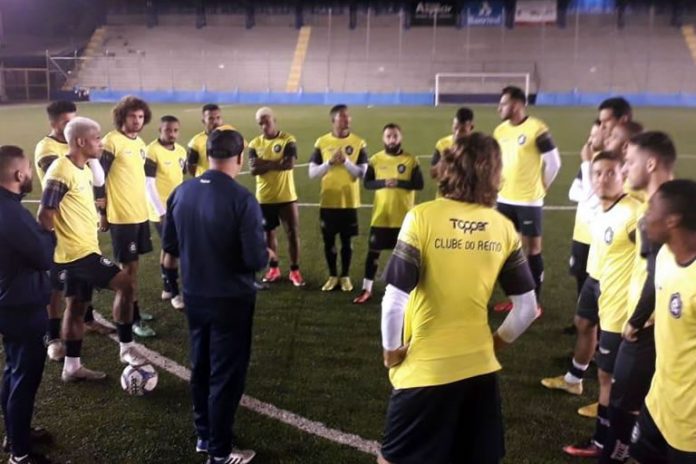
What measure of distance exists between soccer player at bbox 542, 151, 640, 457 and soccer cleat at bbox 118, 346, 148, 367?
12.1 ft

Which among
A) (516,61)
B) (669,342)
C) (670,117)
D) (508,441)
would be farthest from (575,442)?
(516,61)

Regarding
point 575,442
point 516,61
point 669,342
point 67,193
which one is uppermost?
point 516,61

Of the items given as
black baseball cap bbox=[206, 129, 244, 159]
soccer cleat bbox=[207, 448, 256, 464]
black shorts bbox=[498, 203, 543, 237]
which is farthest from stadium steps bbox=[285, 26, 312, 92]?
soccer cleat bbox=[207, 448, 256, 464]

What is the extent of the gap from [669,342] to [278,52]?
155ft

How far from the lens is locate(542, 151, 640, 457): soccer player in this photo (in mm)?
4238

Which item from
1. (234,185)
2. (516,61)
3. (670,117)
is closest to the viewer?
(234,185)

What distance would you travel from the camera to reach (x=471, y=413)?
3.11 meters

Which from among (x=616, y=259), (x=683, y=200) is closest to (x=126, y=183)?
(x=616, y=259)

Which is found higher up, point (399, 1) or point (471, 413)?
point (399, 1)

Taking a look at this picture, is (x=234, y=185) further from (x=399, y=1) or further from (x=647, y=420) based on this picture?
(x=399, y=1)

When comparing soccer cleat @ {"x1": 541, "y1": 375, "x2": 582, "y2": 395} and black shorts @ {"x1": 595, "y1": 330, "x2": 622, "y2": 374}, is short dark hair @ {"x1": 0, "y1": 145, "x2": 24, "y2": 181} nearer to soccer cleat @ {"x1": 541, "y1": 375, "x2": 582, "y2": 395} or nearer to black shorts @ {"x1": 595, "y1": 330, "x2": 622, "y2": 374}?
black shorts @ {"x1": 595, "y1": 330, "x2": 622, "y2": 374}

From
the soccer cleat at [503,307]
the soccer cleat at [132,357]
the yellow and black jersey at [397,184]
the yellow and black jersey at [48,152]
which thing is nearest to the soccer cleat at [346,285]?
the yellow and black jersey at [397,184]

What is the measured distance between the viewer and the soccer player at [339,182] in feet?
25.8

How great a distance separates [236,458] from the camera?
14.1ft
